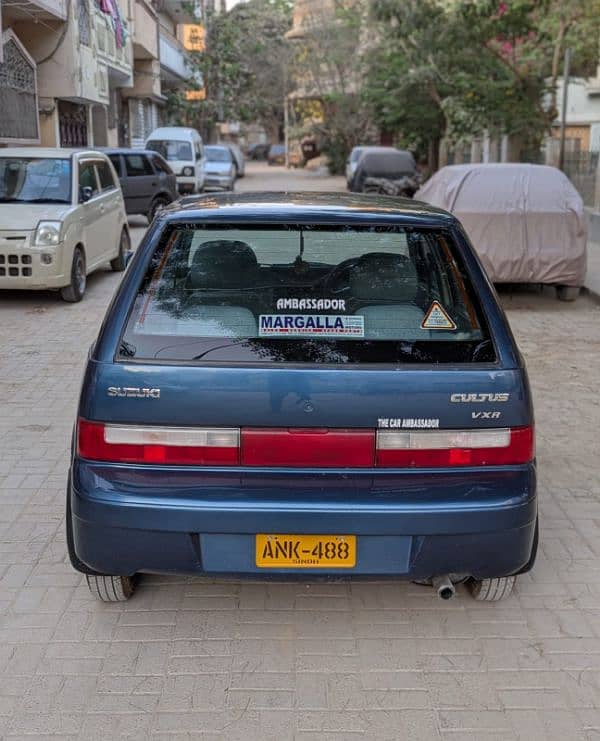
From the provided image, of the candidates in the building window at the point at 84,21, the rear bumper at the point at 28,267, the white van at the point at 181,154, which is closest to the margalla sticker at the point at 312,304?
the rear bumper at the point at 28,267

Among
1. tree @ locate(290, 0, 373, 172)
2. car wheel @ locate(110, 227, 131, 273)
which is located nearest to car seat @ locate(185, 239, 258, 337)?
car wheel @ locate(110, 227, 131, 273)

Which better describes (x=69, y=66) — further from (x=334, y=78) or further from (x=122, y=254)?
(x=334, y=78)

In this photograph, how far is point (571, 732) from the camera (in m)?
3.02

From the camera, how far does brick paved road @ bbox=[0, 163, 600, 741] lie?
3072 mm

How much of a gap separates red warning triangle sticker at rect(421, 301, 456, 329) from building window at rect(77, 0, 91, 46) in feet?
58.5

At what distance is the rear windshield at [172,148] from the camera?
25.4m

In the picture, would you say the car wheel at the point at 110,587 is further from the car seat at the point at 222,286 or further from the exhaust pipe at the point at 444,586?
the exhaust pipe at the point at 444,586

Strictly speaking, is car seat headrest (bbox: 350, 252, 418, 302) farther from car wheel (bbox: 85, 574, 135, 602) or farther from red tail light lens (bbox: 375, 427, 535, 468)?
car wheel (bbox: 85, 574, 135, 602)

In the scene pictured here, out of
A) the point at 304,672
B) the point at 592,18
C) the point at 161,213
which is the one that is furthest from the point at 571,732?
the point at 592,18

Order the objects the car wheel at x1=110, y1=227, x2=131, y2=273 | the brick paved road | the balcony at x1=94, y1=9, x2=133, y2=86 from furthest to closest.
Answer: the balcony at x1=94, y1=9, x2=133, y2=86 → the car wheel at x1=110, y1=227, x2=131, y2=273 → the brick paved road

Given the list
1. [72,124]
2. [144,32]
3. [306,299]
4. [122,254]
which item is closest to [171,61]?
[144,32]

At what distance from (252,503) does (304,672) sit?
694 mm

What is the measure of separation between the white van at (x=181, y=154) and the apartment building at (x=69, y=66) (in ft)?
4.95

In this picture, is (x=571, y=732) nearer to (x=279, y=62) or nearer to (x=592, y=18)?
(x=592, y=18)
